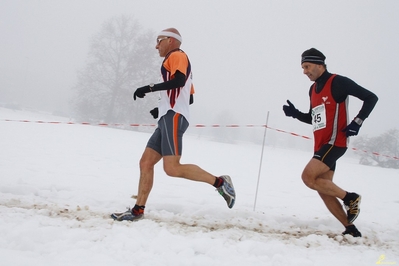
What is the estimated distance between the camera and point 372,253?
8.33ft

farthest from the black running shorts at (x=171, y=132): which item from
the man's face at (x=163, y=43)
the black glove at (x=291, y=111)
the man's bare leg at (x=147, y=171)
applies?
the black glove at (x=291, y=111)

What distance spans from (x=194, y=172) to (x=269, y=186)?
3.76 m

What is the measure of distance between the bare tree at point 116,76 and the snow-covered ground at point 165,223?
17635 mm

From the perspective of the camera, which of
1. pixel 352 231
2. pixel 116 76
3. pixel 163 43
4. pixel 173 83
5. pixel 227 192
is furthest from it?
pixel 116 76

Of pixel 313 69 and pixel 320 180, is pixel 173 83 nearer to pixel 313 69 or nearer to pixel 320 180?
pixel 313 69

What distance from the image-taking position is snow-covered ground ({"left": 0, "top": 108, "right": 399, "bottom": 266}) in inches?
83.2

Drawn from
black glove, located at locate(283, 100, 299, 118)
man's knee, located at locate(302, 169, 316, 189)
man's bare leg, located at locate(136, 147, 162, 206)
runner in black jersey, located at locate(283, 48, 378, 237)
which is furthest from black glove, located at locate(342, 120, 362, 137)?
man's bare leg, located at locate(136, 147, 162, 206)

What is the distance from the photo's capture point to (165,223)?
2.89 meters

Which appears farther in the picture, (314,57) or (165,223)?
(314,57)

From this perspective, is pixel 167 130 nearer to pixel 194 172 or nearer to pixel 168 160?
pixel 168 160

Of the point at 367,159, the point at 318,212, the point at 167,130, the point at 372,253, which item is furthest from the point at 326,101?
the point at 367,159

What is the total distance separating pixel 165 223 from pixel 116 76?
22796 millimetres

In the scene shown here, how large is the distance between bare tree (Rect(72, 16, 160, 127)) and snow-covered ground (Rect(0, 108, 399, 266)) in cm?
1764

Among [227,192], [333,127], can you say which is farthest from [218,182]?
[333,127]
